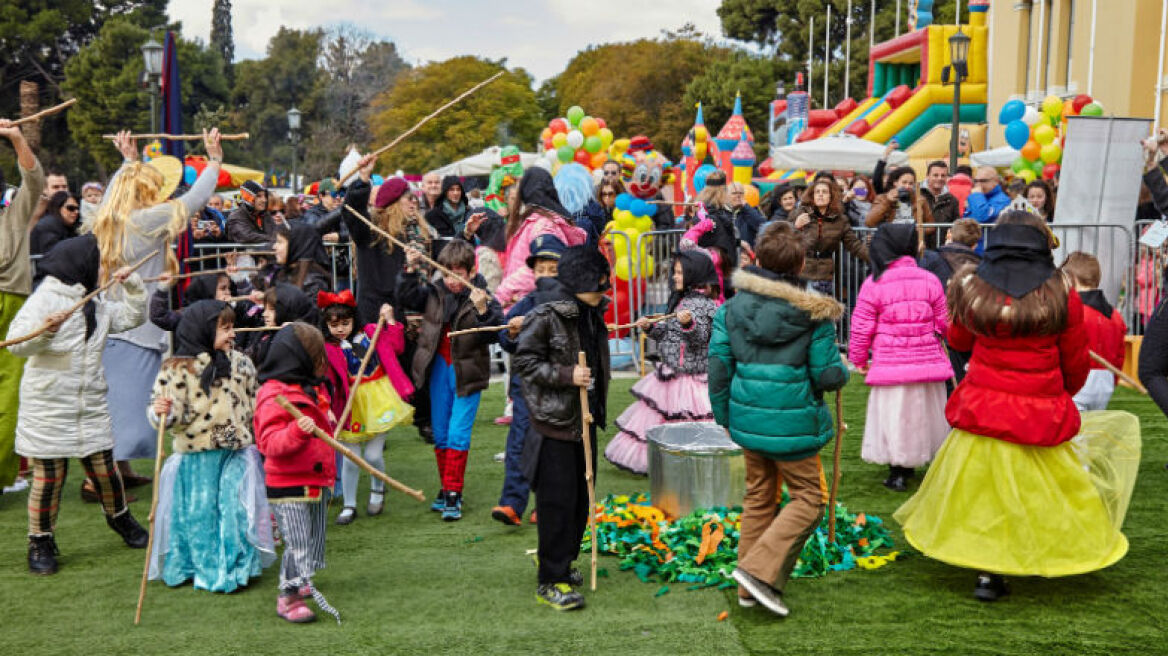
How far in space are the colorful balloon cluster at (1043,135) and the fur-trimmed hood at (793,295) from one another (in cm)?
1079

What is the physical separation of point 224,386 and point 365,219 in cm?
216

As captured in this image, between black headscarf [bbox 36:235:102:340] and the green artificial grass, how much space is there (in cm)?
141

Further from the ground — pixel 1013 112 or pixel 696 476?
pixel 1013 112

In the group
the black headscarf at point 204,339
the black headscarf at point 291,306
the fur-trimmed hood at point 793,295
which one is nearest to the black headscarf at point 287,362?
the black headscarf at point 204,339

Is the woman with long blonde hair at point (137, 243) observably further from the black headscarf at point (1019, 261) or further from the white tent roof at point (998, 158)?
the white tent roof at point (998, 158)

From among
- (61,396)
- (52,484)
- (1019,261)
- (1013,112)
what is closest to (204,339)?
(61,396)

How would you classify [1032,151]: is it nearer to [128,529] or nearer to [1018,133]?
[1018,133]

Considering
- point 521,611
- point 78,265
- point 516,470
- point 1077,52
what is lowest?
point 521,611

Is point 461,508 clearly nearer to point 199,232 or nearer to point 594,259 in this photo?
point 594,259

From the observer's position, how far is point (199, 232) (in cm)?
1157

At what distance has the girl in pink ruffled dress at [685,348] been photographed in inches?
278

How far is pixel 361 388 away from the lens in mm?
6770

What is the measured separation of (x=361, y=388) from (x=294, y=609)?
6.39ft

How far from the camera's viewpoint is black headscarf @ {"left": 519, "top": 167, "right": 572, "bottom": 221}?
7.43 m
